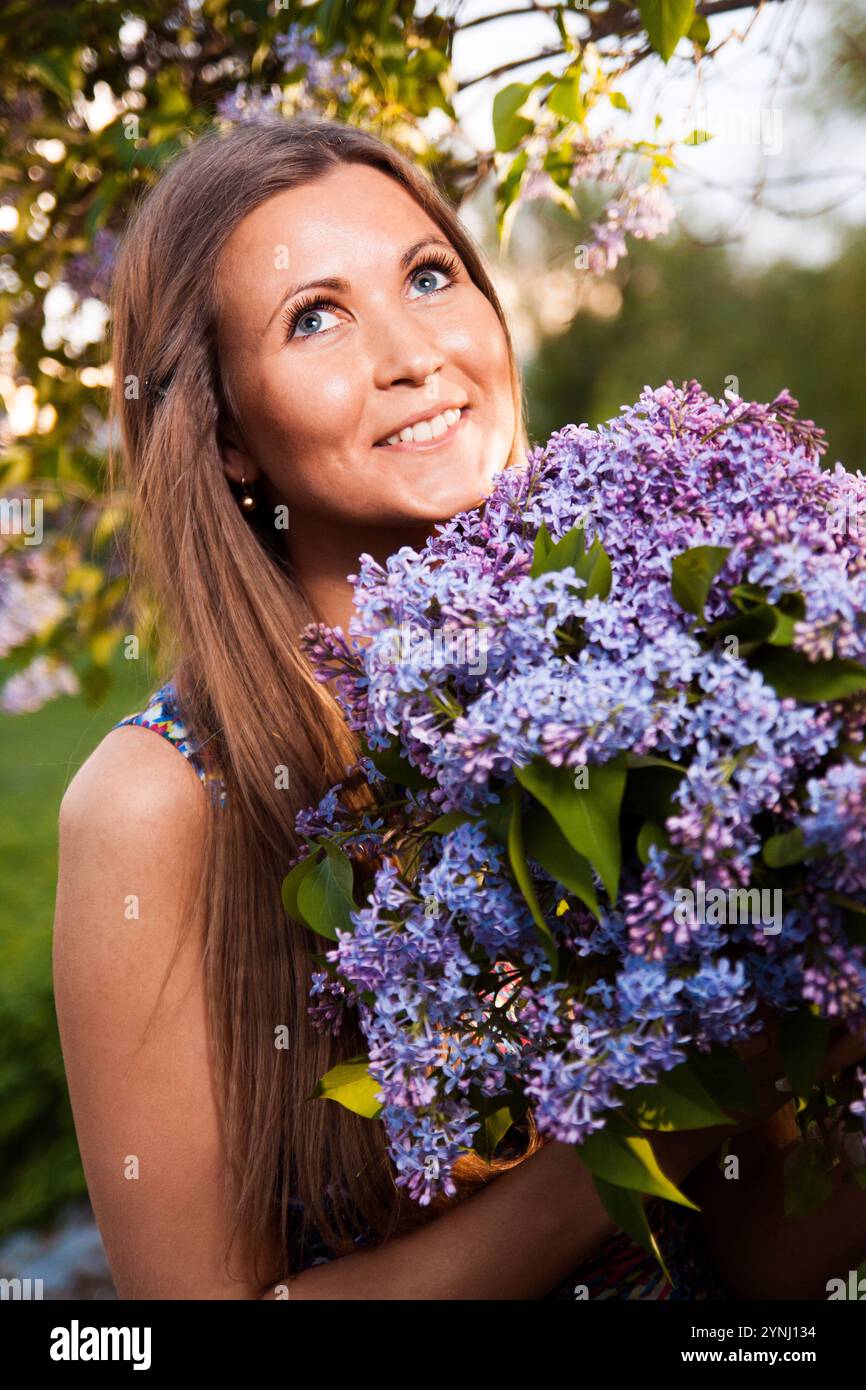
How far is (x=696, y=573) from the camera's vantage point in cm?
85

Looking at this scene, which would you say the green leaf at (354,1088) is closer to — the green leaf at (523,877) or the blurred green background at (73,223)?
the green leaf at (523,877)

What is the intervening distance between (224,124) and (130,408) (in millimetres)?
509

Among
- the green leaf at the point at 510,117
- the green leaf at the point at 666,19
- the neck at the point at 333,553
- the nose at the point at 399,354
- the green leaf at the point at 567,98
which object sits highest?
the green leaf at the point at 510,117

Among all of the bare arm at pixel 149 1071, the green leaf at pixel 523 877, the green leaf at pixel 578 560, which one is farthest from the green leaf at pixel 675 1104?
the bare arm at pixel 149 1071

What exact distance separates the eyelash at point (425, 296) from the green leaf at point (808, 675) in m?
0.77

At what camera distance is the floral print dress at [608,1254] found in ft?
4.60

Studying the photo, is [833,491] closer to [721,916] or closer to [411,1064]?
[721,916]

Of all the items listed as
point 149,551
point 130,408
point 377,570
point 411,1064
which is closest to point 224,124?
point 130,408

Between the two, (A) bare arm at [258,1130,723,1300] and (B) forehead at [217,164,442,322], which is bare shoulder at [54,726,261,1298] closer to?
(A) bare arm at [258,1130,723,1300]

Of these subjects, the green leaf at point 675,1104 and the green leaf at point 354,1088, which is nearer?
the green leaf at point 675,1104

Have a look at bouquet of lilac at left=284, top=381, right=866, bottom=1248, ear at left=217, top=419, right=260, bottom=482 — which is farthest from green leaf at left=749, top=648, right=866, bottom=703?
ear at left=217, top=419, right=260, bottom=482

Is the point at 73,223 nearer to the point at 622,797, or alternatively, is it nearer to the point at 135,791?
the point at 135,791

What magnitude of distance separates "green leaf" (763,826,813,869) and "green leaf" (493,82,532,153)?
4.36 feet

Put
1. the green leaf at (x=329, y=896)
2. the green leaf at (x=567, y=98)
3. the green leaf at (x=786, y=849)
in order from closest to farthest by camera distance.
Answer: the green leaf at (x=786, y=849)
the green leaf at (x=329, y=896)
the green leaf at (x=567, y=98)
